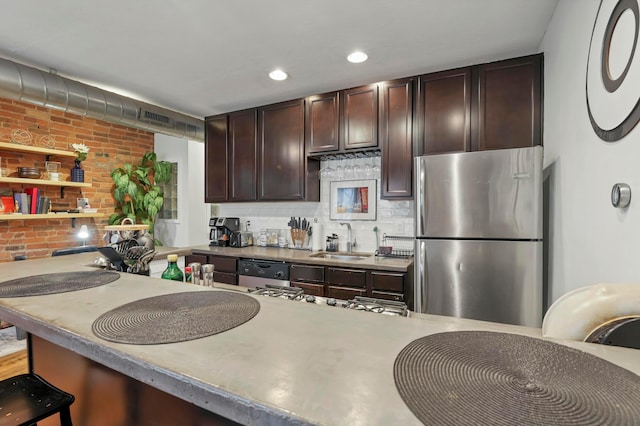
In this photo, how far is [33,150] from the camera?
3.62m

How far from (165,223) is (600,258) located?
541 cm

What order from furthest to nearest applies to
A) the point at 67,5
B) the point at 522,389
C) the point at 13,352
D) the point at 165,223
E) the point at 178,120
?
1. the point at 165,223
2. the point at 178,120
3. the point at 13,352
4. the point at 67,5
5. the point at 522,389

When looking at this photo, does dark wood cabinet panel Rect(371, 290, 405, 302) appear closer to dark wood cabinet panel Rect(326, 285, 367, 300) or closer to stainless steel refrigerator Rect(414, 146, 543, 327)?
dark wood cabinet panel Rect(326, 285, 367, 300)

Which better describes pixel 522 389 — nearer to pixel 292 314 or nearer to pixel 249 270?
pixel 292 314

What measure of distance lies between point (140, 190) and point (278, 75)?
10.7 ft

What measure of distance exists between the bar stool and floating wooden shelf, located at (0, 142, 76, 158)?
3281 millimetres

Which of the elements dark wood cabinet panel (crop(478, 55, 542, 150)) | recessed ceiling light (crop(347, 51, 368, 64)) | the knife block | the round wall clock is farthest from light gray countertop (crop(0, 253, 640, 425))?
the knife block

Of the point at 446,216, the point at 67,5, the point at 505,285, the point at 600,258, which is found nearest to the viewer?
the point at 600,258

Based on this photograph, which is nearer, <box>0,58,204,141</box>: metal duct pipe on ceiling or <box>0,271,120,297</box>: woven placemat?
<box>0,271,120,297</box>: woven placemat

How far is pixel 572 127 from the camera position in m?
1.70

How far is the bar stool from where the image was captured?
1.07 m

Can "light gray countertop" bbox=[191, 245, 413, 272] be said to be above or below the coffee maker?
below

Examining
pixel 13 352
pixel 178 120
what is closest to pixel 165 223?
pixel 178 120

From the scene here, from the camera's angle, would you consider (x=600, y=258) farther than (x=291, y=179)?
No
